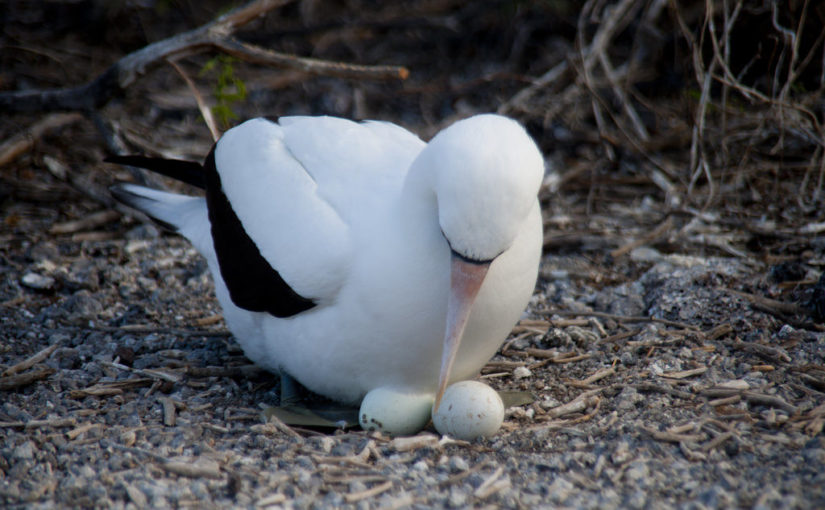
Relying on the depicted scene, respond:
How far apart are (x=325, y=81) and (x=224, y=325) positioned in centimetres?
386

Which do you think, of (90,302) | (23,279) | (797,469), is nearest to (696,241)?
(797,469)

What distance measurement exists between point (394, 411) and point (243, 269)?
33.1 inches

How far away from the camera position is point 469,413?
111 inches

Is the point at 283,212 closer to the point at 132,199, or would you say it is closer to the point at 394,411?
the point at 394,411

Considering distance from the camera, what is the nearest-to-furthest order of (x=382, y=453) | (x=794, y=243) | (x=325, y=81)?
(x=382, y=453) < (x=794, y=243) < (x=325, y=81)

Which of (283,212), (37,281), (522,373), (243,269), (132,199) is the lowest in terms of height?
(522,373)

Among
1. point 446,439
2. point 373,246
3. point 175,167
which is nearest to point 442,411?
point 446,439

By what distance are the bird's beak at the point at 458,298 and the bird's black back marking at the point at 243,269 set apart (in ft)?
1.99

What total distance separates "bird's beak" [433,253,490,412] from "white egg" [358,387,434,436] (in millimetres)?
298

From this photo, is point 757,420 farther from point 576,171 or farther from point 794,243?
point 576,171

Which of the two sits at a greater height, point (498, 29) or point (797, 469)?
point (498, 29)

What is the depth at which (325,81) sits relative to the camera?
24.6 feet

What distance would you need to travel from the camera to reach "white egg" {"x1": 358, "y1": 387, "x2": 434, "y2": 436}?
296 cm

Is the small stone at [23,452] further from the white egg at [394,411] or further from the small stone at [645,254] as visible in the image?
the small stone at [645,254]
